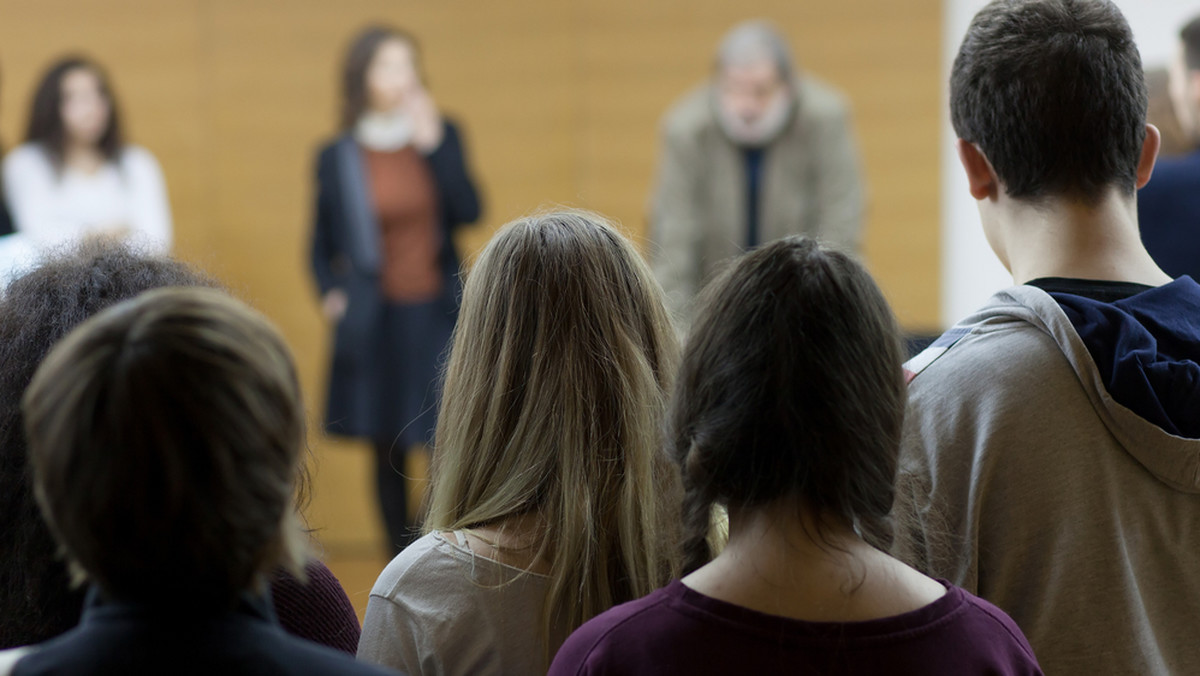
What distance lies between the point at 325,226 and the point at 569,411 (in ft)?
11.9

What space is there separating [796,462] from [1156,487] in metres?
0.53

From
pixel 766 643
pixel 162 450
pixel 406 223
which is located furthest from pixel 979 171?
pixel 406 223

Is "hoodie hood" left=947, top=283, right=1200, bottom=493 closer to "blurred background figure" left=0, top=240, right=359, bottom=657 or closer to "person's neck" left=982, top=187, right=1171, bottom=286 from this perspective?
"person's neck" left=982, top=187, right=1171, bottom=286

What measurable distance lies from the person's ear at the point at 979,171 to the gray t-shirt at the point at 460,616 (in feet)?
2.37

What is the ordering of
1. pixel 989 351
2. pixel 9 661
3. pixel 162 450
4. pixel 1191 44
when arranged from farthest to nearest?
pixel 1191 44, pixel 989 351, pixel 9 661, pixel 162 450

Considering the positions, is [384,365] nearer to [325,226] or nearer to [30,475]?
[325,226]

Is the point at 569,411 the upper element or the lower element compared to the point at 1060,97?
lower

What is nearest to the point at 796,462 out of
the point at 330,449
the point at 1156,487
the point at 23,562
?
the point at 1156,487

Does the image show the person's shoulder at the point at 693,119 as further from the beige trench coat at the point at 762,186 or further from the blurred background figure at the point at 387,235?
the blurred background figure at the point at 387,235

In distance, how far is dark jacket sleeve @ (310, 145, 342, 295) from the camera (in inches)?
187

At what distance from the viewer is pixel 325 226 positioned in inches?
189

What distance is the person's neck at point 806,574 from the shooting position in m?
1.07

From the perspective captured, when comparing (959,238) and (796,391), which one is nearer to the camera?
(796,391)

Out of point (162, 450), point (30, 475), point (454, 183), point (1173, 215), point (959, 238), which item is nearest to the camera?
point (162, 450)
